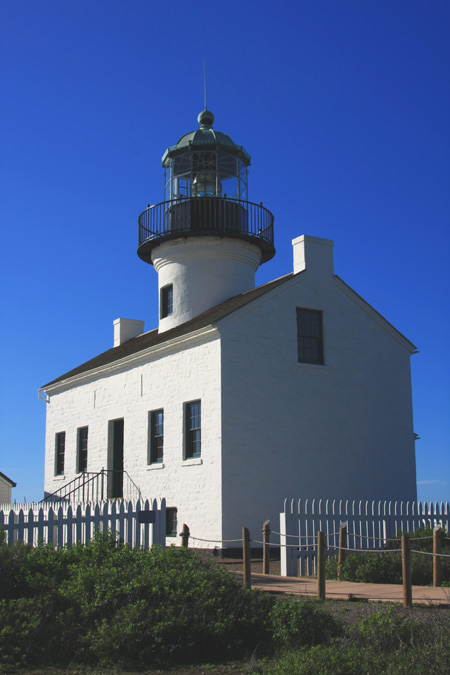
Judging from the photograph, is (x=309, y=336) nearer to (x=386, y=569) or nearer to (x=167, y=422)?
(x=167, y=422)

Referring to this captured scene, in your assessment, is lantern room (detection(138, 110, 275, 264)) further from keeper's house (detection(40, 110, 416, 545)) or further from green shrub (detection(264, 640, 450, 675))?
green shrub (detection(264, 640, 450, 675))

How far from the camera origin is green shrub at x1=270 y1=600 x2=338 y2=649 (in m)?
7.48

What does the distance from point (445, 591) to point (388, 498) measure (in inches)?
389

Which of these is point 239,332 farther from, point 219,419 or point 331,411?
point 331,411

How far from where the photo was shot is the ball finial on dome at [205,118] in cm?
2448

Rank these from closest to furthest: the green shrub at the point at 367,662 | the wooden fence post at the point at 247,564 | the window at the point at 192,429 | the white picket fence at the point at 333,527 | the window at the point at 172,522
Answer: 1. the green shrub at the point at 367,662
2. the wooden fence post at the point at 247,564
3. the white picket fence at the point at 333,527
4. the window at the point at 192,429
5. the window at the point at 172,522

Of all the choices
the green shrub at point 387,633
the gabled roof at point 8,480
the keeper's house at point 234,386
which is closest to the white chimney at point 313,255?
the keeper's house at point 234,386

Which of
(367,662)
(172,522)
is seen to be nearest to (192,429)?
(172,522)

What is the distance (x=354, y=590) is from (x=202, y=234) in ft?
45.2

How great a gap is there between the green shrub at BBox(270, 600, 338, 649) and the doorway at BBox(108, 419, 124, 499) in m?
14.3

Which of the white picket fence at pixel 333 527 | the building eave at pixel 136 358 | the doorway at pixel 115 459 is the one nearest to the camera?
the white picket fence at pixel 333 527

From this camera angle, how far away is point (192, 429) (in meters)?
18.5

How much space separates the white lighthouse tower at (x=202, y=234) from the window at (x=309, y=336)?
3765mm

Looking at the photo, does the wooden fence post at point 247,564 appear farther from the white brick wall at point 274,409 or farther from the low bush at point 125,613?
the white brick wall at point 274,409
